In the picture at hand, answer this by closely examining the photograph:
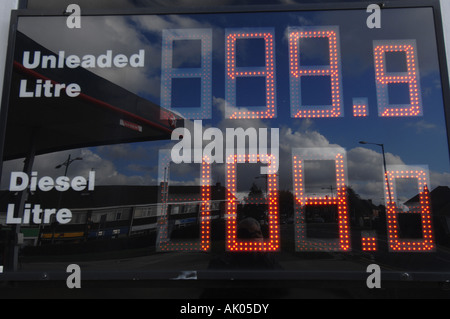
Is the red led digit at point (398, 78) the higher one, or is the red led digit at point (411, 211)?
the red led digit at point (398, 78)

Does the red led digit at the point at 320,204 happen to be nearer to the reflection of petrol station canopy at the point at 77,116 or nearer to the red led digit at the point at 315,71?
the red led digit at the point at 315,71

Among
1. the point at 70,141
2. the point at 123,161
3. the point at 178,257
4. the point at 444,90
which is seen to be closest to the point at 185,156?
the point at 123,161

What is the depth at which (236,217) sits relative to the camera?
1.87 metres

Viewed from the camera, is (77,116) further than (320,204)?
Yes

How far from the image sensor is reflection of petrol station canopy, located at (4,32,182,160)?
197cm

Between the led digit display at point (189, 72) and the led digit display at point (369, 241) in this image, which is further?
the led digit display at point (189, 72)

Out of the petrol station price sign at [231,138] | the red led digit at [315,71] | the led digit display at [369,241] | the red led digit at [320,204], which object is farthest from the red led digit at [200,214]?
the led digit display at [369,241]

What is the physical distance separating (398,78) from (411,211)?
753 millimetres

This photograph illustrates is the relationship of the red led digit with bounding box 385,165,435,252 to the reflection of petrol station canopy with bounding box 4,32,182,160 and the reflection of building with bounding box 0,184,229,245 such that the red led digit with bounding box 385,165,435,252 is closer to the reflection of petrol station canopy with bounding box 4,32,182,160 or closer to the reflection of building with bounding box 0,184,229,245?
the reflection of building with bounding box 0,184,229,245

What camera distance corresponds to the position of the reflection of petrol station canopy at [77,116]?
1.97 m

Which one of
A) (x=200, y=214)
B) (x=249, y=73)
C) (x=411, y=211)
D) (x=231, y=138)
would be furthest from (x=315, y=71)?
(x=200, y=214)

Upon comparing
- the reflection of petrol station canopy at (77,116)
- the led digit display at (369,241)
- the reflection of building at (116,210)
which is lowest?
the led digit display at (369,241)

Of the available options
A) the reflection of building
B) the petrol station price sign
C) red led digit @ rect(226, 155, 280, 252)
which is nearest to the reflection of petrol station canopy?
the petrol station price sign

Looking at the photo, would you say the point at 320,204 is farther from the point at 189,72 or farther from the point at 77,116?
the point at 77,116
